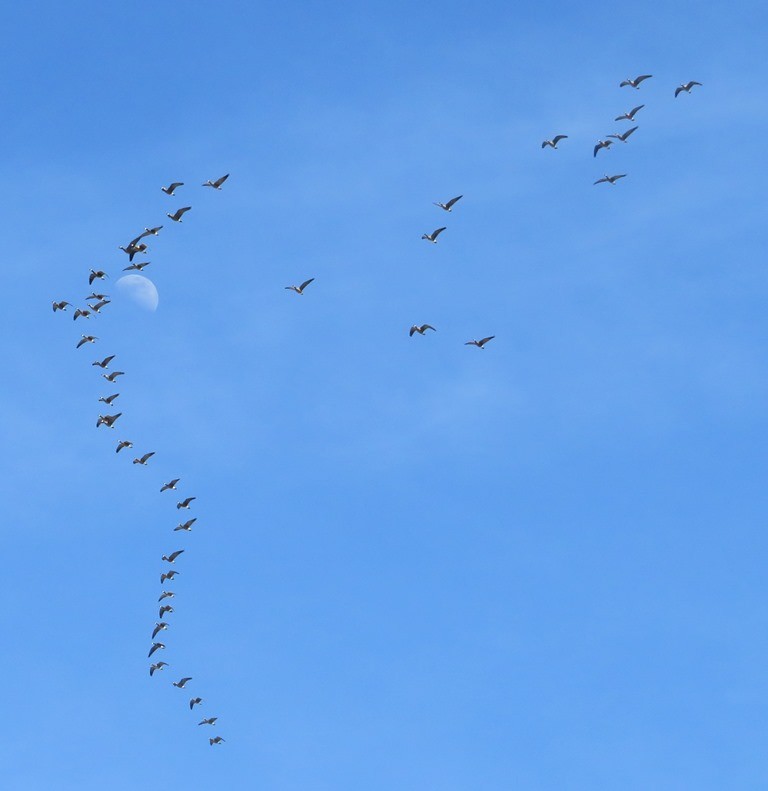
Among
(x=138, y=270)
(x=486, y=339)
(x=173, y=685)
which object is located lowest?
(x=173, y=685)

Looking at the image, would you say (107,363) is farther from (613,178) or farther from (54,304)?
(613,178)

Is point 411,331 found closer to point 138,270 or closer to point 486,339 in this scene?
point 486,339

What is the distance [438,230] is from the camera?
16838cm

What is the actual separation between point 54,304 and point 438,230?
33776 millimetres

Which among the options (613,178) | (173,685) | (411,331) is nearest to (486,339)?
(411,331)

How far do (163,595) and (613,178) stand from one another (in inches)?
2159

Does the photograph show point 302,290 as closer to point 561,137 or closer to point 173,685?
point 561,137

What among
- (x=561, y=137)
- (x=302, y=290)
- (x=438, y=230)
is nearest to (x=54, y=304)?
(x=302, y=290)

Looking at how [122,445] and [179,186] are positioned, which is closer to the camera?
[179,186]

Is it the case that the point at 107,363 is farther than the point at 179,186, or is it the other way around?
the point at 107,363

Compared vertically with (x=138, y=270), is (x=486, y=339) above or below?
below

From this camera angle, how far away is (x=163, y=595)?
17962cm

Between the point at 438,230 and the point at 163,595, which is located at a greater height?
the point at 438,230

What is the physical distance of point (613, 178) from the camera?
17050cm
